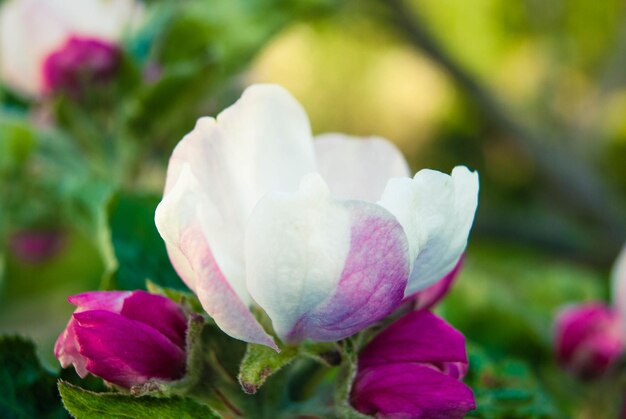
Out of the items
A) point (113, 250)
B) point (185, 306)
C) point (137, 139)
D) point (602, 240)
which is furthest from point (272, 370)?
point (602, 240)

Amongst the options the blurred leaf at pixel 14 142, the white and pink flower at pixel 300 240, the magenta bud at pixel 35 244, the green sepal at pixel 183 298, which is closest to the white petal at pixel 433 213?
the white and pink flower at pixel 300 240

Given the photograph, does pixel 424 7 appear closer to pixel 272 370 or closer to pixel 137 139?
pixel 137 139

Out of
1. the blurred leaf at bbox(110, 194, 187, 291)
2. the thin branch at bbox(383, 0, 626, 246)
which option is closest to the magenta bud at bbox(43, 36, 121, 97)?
the blurred leaf at bbox(110, 194, 187, 291)

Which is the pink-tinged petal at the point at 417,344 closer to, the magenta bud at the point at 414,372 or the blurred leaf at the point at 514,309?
the magenta bud at the point at 414,372

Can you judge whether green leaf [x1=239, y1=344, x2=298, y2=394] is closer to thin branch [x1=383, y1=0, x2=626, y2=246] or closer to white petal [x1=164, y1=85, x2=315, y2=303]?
white petal [x1=164, y1=85, x2=315, y2=303]

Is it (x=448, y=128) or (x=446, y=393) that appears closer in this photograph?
(x=446, y=393)

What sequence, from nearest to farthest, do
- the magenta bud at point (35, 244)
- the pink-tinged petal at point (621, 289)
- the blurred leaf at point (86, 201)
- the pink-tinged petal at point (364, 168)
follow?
the pink-tinged petal at point (364, 168), the pink-tinged petal at point (621, 289), the blurred leaf at point (86, 201), the magenta bud at point (35, 244)

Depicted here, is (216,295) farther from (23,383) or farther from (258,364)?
(23,383)
